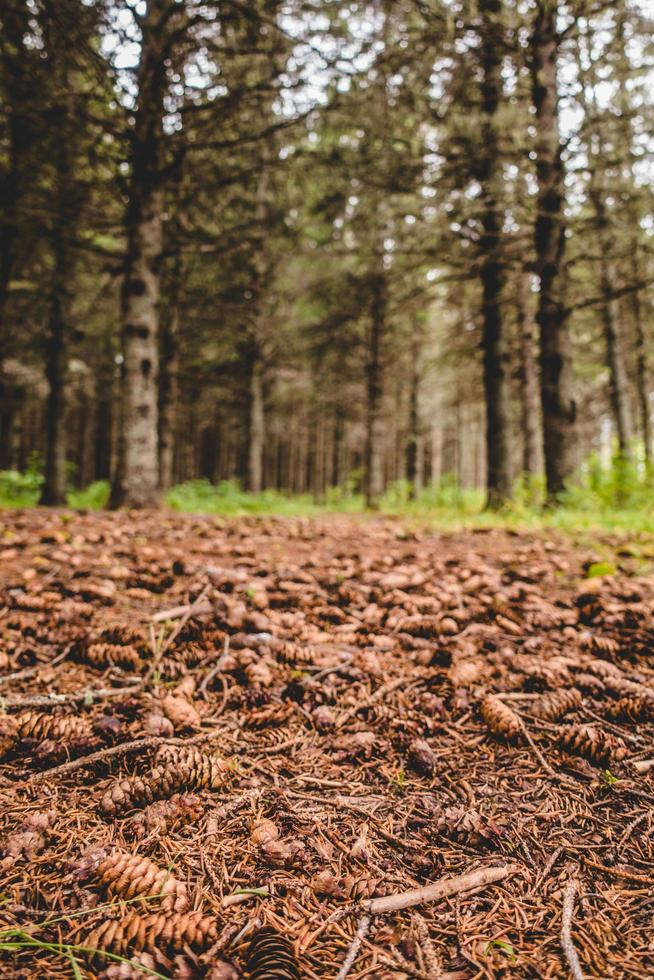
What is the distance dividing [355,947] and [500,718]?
0.81 metres

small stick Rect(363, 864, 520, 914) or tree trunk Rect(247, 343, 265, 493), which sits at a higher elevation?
tree trunk Rect(247, 343, 265, 493)

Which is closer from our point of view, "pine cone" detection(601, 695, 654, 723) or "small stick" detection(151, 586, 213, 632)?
"pine cone" detection(601, 695, 654, 723)

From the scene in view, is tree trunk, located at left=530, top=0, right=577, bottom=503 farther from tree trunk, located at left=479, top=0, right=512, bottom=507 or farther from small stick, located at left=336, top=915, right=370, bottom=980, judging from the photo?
small stick, located at left=336, top=915, right=370, bottom=980

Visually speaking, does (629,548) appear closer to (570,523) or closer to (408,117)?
(570,523)

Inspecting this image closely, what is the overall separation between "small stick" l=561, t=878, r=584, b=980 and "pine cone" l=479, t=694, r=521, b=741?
48 cm

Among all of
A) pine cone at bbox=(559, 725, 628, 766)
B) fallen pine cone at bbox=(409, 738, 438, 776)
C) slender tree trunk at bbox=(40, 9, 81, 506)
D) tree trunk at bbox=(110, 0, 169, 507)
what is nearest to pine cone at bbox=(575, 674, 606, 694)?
pine cone at bbox=(559, 725, 628, 766)

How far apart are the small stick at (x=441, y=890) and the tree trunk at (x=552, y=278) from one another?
632 cm

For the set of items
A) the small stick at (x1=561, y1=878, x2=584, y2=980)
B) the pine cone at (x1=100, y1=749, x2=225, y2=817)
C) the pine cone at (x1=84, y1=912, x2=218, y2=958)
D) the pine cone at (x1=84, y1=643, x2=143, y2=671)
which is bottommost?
the small stick at (x1=561, y1=878, x2=584, y2=980)

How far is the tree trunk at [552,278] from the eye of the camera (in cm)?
629

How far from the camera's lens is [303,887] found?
2.93ft

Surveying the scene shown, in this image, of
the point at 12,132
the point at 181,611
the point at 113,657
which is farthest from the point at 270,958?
the point at 12,132

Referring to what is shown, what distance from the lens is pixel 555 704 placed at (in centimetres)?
150

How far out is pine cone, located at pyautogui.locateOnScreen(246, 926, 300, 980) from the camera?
2.37 ft

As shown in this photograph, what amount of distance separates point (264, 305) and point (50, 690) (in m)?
11.7
